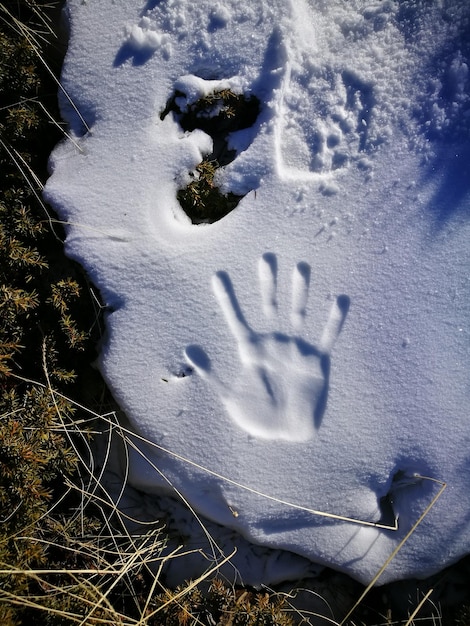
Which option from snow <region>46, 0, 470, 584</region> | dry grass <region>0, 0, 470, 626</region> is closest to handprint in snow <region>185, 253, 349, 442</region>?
snow <region>46, 0, 470, 584</region>

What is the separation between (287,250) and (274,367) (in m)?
0.51

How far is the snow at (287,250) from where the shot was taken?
6.53 ft

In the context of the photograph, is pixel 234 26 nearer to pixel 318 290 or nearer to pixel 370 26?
pixel 370 26

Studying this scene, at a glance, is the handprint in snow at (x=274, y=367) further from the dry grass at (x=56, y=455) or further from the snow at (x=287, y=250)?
the dry grass at (x=56, y=455)

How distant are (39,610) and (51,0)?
2627mm

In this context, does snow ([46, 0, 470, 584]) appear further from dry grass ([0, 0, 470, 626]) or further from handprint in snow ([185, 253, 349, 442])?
dry grass ([0, 0, 470, 626])

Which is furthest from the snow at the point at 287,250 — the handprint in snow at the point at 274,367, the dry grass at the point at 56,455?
the dry grass at the point at 56,455

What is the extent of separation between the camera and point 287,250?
6.55 feet

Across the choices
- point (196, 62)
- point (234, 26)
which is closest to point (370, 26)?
point (234, 26)

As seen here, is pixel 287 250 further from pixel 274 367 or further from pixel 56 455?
pixel 56 455

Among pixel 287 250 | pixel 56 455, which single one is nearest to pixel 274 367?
pixel 287 250

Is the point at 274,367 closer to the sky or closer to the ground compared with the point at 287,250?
closer to the ground

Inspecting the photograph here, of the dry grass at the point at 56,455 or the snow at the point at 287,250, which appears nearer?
the dry grass at the point at 56,455

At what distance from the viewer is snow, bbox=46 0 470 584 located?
1.99 meters
